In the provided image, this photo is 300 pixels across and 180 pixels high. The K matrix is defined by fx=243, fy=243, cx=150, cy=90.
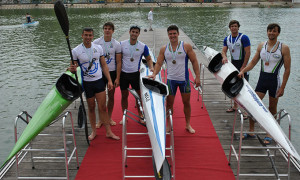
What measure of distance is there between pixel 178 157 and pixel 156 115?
108 cm

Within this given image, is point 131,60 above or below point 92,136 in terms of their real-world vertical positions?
above

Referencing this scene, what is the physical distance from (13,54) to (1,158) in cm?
1271

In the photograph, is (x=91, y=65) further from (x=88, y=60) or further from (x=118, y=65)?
(x=118, y=65)

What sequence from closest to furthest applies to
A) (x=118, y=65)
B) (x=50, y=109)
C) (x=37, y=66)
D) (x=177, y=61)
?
(x=50, y=109)
(x=177, y=61)
(x=118, y=65)
(x=37, y=66)

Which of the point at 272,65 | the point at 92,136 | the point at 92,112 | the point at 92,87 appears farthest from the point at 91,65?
the point at 272,65

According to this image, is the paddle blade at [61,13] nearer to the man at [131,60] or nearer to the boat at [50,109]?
the boat at [50,109]

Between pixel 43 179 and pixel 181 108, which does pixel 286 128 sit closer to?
pixel 181 108

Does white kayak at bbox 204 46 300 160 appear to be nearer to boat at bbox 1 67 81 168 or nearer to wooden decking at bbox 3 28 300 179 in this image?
wooden decking at bbox 3 28 300 179

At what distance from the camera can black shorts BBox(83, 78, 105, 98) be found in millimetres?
4469

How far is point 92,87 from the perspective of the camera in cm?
448

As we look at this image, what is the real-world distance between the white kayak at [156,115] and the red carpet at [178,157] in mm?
856

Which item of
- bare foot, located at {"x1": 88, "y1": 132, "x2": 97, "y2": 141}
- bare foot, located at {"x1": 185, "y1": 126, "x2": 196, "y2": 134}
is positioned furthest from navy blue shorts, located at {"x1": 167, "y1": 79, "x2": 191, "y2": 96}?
bare foot, located at {"x1": 88, "y1": 132, "x2": 97, "y2": 141}

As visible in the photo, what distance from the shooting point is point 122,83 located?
5234 millimetres

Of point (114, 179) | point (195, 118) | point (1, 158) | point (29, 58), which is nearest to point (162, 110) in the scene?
point (114, 179)
